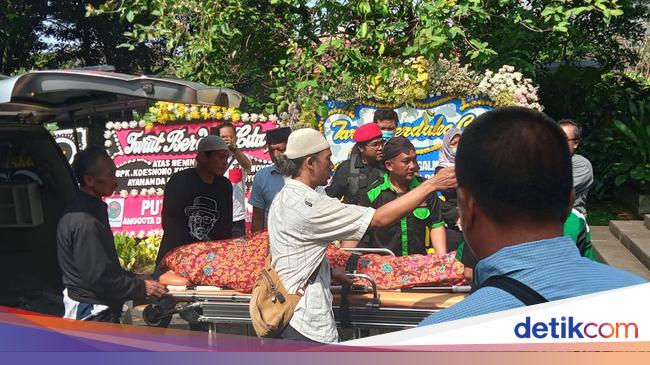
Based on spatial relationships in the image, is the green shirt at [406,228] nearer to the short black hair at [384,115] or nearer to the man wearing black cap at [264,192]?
the man wearing black cap at [264,192]

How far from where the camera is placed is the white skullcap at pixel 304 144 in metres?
3.19

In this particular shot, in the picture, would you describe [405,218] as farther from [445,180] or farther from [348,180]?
[445,180]

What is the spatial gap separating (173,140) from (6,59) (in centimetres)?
506

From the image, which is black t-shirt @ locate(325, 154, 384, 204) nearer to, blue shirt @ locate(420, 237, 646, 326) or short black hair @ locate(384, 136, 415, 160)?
short black hair @ locate(384, 136, 415, 160)

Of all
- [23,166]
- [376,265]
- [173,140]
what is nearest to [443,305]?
[376,265]

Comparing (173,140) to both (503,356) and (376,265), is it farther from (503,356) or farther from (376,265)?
(503,356)

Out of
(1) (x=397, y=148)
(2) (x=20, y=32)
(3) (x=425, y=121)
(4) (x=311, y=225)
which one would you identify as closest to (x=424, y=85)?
(3) (x=425, y=121)

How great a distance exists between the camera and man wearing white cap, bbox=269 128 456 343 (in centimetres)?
302

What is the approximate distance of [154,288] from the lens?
3850 millimetres

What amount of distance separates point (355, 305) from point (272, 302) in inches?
25.4

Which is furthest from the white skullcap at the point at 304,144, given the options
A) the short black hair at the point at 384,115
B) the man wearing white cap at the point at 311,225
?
the short black hair at the point at 384,115

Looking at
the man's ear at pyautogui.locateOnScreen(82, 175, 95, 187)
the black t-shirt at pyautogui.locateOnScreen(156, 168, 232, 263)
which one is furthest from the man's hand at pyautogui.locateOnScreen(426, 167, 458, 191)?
the black t-shirt at pyautogui.locateOnScreen(156, 168, 232, 263)

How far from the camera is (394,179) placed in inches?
171

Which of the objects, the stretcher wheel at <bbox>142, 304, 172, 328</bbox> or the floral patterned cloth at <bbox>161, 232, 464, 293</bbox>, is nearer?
the stretcher wheel at <bbox>142, 304, 172, 328</bbox>
